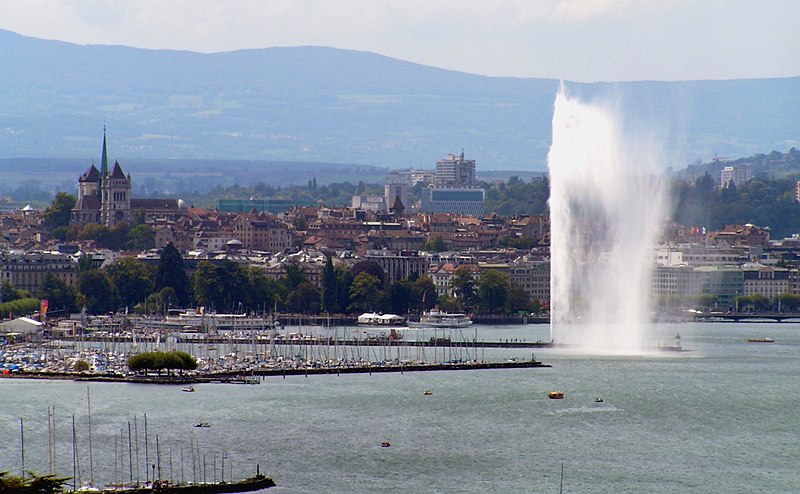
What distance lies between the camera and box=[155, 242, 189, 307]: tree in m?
73.8

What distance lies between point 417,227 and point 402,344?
1923 inches

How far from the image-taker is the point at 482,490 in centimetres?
3153

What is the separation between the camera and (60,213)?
101 meters

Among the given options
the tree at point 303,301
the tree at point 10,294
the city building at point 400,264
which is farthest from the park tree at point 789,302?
the tree at point 10,294

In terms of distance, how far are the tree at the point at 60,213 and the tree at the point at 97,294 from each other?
2730 centimetres

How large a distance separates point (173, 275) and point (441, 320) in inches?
403

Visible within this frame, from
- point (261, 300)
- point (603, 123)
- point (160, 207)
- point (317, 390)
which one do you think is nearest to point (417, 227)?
point (160, 207)

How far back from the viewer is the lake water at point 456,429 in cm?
3262

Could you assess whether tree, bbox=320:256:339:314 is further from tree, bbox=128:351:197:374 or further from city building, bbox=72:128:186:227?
city building, bbox=72:128:186:227

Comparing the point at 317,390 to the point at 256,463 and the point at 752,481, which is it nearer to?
the point at 256,463

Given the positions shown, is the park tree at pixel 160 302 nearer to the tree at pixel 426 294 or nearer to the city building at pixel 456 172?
the tree at pixel 426 294

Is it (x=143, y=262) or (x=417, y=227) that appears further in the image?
(x=417, y=227)

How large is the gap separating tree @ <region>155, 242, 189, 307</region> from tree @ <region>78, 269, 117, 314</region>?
1.86 metres

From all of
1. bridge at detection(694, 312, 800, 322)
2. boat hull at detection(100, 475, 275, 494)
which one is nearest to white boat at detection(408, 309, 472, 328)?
bridge at detection(694, 312, 800, 322)
